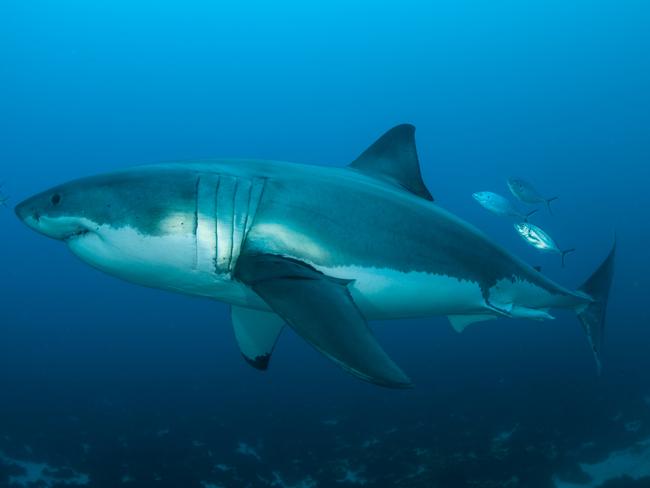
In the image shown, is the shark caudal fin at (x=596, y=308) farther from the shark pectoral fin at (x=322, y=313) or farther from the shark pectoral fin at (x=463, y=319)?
the shark pectoral fin at (x=322, y=313)

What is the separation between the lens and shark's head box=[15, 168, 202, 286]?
2699 mm

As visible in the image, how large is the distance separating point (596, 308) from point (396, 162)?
2.80m

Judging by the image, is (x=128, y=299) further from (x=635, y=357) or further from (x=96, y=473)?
(x=635, y=357)

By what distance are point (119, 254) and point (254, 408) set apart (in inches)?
541

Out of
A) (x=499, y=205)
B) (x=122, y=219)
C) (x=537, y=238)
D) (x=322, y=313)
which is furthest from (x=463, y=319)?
(x=499, y=205)

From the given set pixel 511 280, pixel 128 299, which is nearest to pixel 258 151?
pixel 128 299

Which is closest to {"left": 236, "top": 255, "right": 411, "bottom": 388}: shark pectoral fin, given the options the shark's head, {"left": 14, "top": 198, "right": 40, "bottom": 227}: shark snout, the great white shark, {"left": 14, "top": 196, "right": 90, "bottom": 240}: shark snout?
the great white shark

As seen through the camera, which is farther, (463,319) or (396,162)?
(463,319)

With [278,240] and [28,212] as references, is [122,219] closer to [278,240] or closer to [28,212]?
[28,212]

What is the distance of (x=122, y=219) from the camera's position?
8.87 ft

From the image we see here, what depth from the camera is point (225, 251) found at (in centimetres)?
279

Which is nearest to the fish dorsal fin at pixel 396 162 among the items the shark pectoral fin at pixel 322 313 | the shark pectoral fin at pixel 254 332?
the shark pectoral fin at pixel 254 332

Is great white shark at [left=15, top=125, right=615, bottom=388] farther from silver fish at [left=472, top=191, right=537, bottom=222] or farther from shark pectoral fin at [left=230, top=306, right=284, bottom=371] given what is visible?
silver fish at [left=472, top=191, right=537, bottom=222]

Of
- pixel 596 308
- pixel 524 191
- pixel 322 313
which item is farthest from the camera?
pixel 524 191
